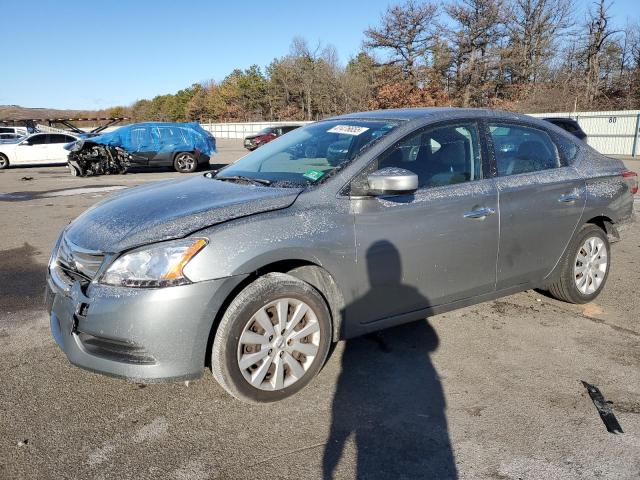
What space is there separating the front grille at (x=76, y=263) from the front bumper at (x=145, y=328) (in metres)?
0.11

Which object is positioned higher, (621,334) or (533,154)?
A: (533,154)

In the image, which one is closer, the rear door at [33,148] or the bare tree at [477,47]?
the rear door at [33,148]

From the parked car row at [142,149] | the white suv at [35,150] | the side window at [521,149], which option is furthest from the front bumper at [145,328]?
the white suv at [35,150]

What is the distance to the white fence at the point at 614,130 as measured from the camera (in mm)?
24000

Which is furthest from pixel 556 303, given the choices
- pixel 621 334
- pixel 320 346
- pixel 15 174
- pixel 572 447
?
pixel 15 174

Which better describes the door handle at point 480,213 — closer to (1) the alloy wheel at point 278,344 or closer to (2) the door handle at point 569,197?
(2) the door handle at point 569,197

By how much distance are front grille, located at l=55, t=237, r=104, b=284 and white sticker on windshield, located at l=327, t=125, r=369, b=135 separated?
1926 mm

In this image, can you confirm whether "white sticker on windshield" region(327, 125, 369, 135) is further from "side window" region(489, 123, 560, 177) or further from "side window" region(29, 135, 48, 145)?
"side window" region(29, 135, 48, 145)

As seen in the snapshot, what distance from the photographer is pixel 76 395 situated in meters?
3.14

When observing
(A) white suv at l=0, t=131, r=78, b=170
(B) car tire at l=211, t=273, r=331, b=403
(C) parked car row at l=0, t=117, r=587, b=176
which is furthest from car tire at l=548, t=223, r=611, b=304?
(A) white suv at l=0, t=131, r=78, b=170

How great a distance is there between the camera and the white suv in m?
20.9

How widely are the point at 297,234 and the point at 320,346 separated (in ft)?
2.31

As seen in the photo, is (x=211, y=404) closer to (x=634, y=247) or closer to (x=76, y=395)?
(x=76, y=395)

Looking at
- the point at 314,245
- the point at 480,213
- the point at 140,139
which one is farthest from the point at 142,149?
the point at 314,245
